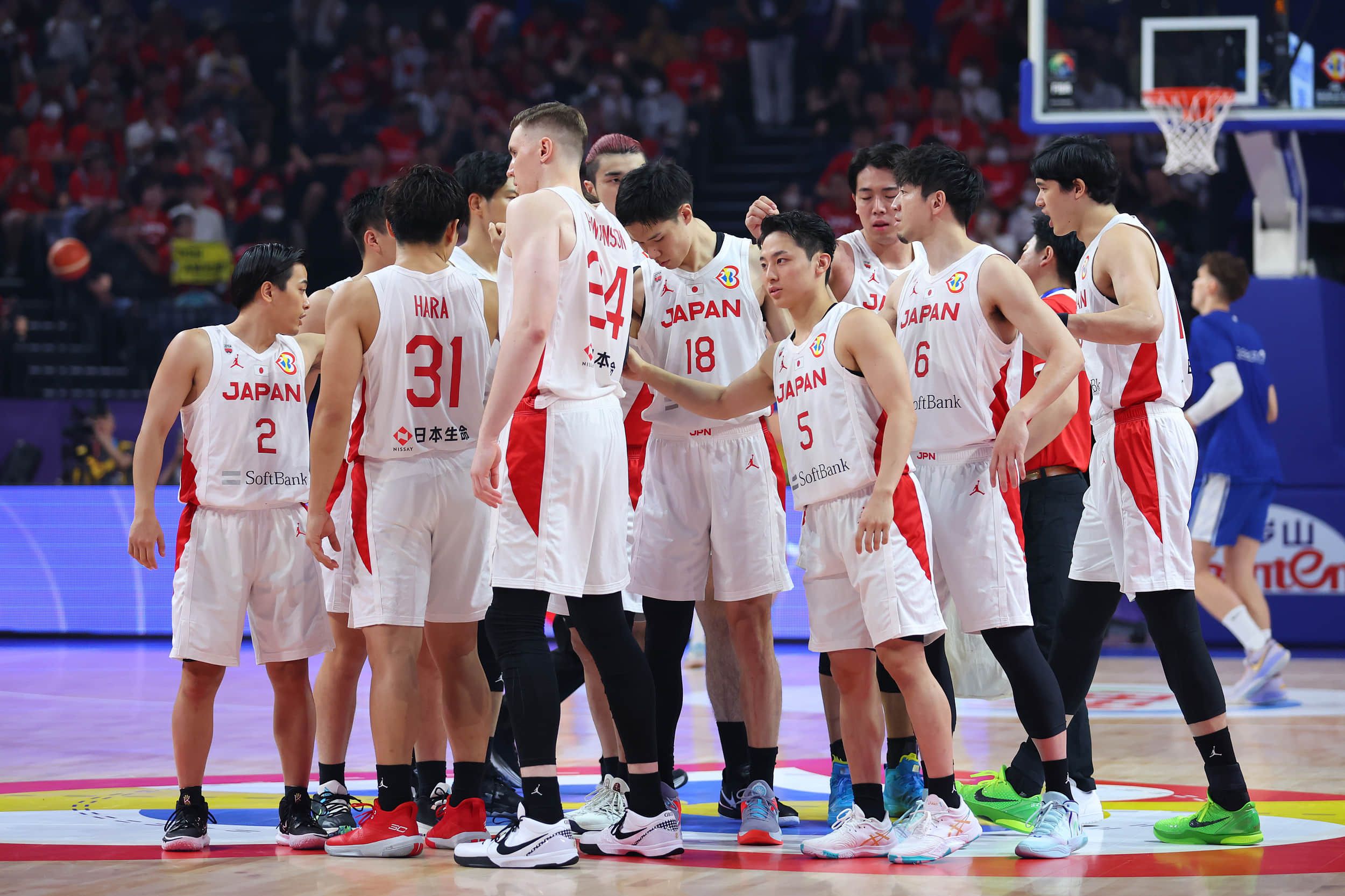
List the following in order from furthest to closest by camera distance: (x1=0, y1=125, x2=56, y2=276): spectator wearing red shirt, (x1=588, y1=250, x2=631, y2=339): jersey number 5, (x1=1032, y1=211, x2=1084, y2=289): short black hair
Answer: (x1=0, y1=125, x2=56, y2=276): spectator wearing red shirt → (x1=1032, y1=211, x2=1084, y2=289): short black hair → (x1=588, y1=250, x2=631, y2=339): jersey number 5

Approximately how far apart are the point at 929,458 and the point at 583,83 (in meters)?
13.9

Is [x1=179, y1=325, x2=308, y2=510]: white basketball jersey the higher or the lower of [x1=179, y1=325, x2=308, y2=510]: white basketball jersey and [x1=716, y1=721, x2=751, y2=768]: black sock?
the higher

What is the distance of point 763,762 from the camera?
4.98 metres

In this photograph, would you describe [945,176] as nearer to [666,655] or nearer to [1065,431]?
[1065,431]

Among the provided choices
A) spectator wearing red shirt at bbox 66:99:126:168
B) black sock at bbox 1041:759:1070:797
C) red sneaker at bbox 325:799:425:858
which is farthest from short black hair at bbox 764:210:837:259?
spectator wearing red shirt at bbox 66:99:126:168

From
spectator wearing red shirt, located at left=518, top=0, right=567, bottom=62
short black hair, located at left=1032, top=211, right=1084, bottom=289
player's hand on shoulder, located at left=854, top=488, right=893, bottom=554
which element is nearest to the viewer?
player's hand on shoulder, located at left=854, top=488, right=893, bottom=554

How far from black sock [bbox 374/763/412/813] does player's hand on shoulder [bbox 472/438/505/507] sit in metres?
0.92

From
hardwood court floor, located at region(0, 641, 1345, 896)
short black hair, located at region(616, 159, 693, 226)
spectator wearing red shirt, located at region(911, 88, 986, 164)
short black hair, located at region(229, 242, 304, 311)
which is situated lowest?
hardwood court floor, located at region(0, 641, 1345, 896)

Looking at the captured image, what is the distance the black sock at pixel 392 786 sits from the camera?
4.66 m

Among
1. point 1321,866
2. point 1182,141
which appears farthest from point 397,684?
point 1182,141

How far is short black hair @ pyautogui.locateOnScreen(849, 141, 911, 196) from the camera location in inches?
216

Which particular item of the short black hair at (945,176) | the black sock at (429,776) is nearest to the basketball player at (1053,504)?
the short black hair at (945,176)

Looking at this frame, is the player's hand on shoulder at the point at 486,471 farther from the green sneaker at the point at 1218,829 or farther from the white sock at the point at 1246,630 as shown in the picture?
the white sock at the point at 1246,630

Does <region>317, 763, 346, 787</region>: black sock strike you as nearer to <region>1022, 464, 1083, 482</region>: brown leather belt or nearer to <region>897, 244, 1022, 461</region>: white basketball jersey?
<region>897, 244, 1022, 461</region>: white basketball jersey
